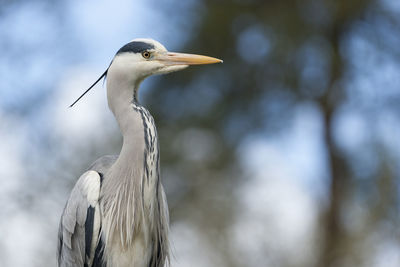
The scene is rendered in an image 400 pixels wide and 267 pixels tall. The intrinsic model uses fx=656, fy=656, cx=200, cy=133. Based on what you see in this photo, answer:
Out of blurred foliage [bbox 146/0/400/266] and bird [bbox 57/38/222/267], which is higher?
bird [bbox 57/38/222/267]

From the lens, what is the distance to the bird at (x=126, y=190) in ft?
7.86

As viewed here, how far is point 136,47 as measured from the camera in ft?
7.98

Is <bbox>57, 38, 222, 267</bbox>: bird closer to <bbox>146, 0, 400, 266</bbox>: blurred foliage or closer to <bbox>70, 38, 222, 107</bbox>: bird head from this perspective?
<bbox>70, 38, 222, 107</bbox>: bird head

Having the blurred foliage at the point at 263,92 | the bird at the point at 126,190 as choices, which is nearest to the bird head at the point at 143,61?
the bird at the point at 126,190

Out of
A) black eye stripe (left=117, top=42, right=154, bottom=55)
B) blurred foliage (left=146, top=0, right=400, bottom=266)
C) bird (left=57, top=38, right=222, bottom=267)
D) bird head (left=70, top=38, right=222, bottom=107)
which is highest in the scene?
black eye stripe (left=117, top=42, right=154, bottom=55)

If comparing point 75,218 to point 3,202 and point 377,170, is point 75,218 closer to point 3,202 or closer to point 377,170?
point 3,202

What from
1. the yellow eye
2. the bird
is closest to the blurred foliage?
the bird

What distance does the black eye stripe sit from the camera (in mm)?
2430

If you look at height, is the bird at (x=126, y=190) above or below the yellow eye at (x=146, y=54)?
below

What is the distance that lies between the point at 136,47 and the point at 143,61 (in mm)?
61

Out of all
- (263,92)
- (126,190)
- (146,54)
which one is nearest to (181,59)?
(146,54)

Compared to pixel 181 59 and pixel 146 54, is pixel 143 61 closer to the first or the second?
pixel 146 54

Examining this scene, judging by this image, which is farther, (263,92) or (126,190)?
(263,92)

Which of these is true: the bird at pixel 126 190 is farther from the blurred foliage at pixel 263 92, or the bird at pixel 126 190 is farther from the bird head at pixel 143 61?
the blurred foliage at pixel 263 92
